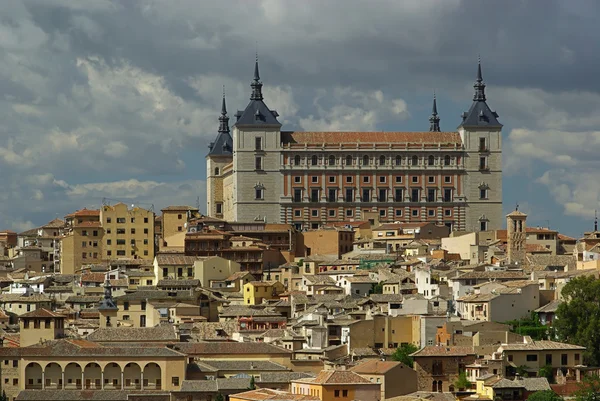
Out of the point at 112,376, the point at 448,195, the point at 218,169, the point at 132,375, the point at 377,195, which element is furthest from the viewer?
the point at 218,169

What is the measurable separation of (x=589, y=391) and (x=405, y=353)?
42.9 feet

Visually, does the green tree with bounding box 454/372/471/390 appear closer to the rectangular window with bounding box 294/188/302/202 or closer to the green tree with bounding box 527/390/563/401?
the green tree with bounding box 527/390/563/401

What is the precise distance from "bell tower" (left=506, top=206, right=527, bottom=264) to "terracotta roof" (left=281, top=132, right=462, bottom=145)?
3955 centimetres

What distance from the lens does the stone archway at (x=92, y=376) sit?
255 feet

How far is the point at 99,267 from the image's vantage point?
119m

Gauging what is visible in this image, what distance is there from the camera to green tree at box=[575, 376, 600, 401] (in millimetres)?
68812

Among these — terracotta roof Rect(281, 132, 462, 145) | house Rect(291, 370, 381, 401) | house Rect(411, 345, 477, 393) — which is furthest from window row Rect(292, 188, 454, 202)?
house Rect(291, 370, 381, 401)

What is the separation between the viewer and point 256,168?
147750 millimetres

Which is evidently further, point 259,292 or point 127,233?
point 127,233

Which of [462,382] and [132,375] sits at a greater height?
[462,382]

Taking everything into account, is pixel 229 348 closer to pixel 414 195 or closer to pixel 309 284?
pixel 309 284

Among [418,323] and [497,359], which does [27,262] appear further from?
[497,359]

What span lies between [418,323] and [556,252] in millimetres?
36093

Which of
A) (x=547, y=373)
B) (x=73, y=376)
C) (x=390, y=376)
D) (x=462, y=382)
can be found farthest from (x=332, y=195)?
(x=390, y=376)
